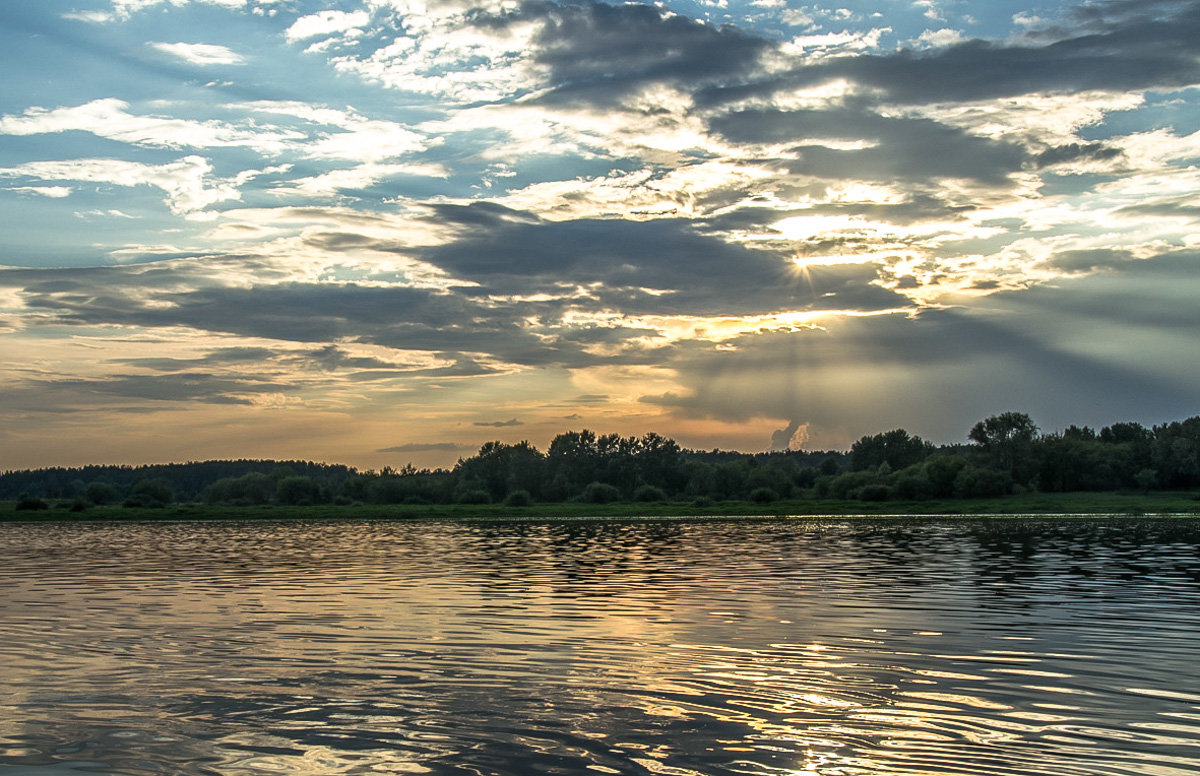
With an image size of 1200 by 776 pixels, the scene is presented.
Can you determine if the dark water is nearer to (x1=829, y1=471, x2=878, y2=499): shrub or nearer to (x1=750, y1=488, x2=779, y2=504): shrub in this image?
(x1=750, y1=488, x2=779, y2=504): shrub

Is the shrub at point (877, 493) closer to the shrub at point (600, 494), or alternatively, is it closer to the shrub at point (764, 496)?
the shrub at point (764, 496)

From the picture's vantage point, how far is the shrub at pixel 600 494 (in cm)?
16000

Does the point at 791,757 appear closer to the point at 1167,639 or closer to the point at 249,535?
the point at 1167,639

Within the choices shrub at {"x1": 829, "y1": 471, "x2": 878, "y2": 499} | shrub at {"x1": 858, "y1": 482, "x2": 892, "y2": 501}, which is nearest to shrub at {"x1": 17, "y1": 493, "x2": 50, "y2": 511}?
shrub at {"x1": 829, "y1": 471, "x2": 878, "y2": 499}

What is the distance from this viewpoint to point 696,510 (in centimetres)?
12962

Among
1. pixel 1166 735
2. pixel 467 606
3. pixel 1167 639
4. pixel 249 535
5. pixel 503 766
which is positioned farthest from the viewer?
pixel 249 535

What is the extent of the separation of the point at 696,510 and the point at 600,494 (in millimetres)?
33416

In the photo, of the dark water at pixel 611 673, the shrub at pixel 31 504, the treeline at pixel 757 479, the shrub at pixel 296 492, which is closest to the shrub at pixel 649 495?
the treeline at pixel 757 479

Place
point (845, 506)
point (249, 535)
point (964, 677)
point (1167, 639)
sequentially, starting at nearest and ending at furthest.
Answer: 1. point (964, 677)
2. point (1167, 639)
3. point (249, 535)
4. point (845, 506)

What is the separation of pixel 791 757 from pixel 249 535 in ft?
255

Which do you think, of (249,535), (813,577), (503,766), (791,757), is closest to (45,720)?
(503,766)

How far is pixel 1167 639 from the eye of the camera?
20.8m

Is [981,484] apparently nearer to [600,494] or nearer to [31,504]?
[600,494]

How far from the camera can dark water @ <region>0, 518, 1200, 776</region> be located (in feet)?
39.3
